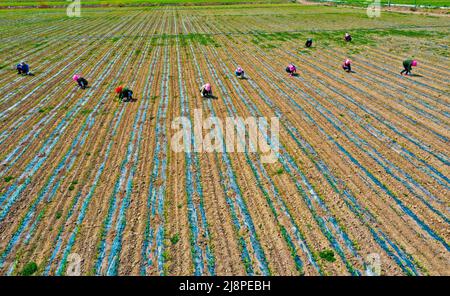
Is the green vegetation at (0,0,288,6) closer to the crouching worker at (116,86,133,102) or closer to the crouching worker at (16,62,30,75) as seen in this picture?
the crouching worker at (16,62,30,75)

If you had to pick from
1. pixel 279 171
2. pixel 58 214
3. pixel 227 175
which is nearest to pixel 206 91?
pixel 227 175

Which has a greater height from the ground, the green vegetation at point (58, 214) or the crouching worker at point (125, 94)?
the crouching worker at point (125, 94)

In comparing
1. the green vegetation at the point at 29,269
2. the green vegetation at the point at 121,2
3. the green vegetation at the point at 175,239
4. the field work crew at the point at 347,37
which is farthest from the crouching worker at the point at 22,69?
the green vegetation at the point at 121,2

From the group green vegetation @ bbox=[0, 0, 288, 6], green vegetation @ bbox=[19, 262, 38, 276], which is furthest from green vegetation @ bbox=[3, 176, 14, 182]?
green vegetation @ bbox=[0, 0, 288, 6]

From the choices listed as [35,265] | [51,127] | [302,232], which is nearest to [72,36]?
[51,127]

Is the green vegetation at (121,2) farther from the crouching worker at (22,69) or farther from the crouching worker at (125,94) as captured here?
the crouching worker at (125,94)

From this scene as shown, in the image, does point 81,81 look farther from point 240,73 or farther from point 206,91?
point 240,73
